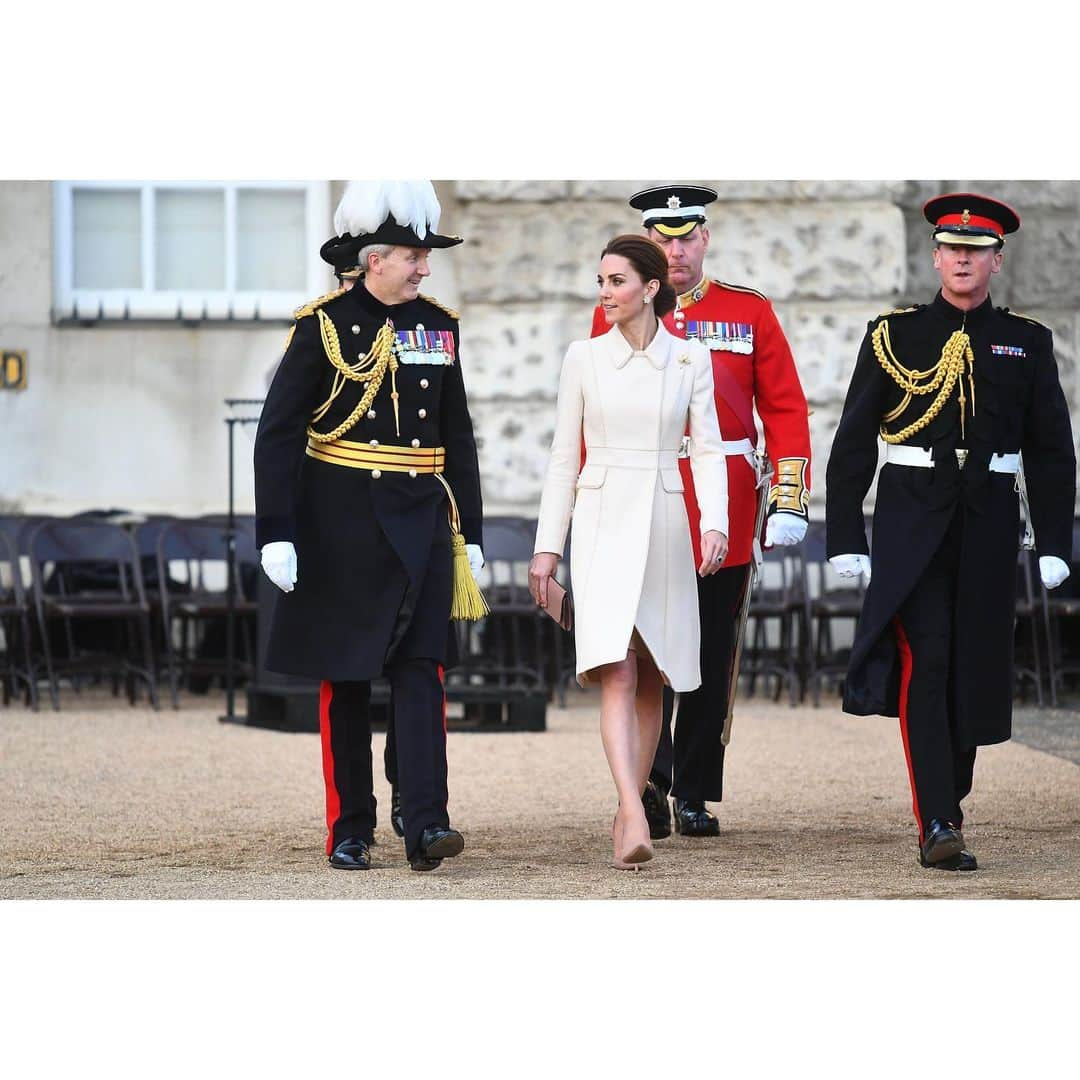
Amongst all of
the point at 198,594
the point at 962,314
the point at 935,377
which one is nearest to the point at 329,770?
the point at 935,377

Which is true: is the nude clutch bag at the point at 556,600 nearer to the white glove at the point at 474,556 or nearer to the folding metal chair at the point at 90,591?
the white glove at the point at 474,556

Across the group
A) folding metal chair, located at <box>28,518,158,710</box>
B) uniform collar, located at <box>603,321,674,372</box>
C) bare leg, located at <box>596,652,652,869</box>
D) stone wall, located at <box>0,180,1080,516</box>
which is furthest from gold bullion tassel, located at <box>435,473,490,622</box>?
stone wall, located at <box>0,180,1080,516</box>

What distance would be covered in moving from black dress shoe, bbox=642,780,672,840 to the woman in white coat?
0.68 m

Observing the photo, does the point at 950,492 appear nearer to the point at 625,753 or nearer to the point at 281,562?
the point at 625,753

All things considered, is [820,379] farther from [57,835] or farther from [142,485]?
[57,835]

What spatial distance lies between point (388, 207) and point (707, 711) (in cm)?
186

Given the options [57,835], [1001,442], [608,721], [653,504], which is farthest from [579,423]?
[57,835]

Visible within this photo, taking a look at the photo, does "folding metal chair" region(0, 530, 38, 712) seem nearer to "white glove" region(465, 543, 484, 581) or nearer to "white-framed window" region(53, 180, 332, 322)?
"white-framed window" region(53, 180, 332, 322)

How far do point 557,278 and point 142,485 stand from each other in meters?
2.62

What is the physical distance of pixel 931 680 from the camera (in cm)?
598

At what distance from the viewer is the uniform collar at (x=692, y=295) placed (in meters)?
6.63

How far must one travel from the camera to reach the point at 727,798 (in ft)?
25.1

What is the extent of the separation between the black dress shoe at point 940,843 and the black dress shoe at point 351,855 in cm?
146

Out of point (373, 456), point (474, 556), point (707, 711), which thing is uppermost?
point (373, 456)
